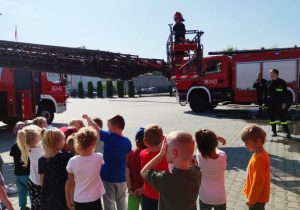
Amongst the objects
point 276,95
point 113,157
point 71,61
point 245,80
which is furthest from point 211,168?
point 245,80

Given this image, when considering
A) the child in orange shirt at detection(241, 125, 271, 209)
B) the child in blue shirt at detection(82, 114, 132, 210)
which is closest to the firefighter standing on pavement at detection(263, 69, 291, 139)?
the child in orange shirt at detection(241, 125, 271, 209)

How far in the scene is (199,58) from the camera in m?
7.80

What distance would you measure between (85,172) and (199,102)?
451 inches

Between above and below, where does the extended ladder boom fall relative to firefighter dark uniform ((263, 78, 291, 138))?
above

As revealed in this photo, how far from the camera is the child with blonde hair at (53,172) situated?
2.52 meters

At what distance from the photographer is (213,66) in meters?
12.9

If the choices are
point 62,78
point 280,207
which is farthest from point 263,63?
point 280,207

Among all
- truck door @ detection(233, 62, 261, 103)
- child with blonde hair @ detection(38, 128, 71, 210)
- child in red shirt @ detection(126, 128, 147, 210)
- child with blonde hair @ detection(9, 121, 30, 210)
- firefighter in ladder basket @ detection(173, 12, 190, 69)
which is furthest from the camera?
truck door @ detection(233, 62, 261, 103)

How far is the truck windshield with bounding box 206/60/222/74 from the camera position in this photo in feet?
42.1

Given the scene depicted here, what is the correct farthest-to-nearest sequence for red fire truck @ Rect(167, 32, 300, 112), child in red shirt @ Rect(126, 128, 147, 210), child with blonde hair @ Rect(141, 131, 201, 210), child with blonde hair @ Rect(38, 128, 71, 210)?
red fire truck @ Rect(167, 32, 300, 112), child in red shirt @ Rect(126, 128, 147, 210), child with blonde hair @ Rect(38, 128, 71, 210), child with blonde hair @ Rect(141, 131, 201, 210)

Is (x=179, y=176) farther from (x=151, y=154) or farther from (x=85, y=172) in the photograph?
(x=85, y=172)

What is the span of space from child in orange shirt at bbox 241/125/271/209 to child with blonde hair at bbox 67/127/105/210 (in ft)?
4.58

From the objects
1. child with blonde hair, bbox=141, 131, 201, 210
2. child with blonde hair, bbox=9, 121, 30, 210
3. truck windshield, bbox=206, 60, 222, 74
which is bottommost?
child with blonde hair, bbox=9, 121, 30, 210

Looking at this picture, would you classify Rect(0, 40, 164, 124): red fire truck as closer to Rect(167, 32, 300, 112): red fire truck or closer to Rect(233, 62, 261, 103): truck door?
Rect(167, 32, 300, 112): red fire truck
